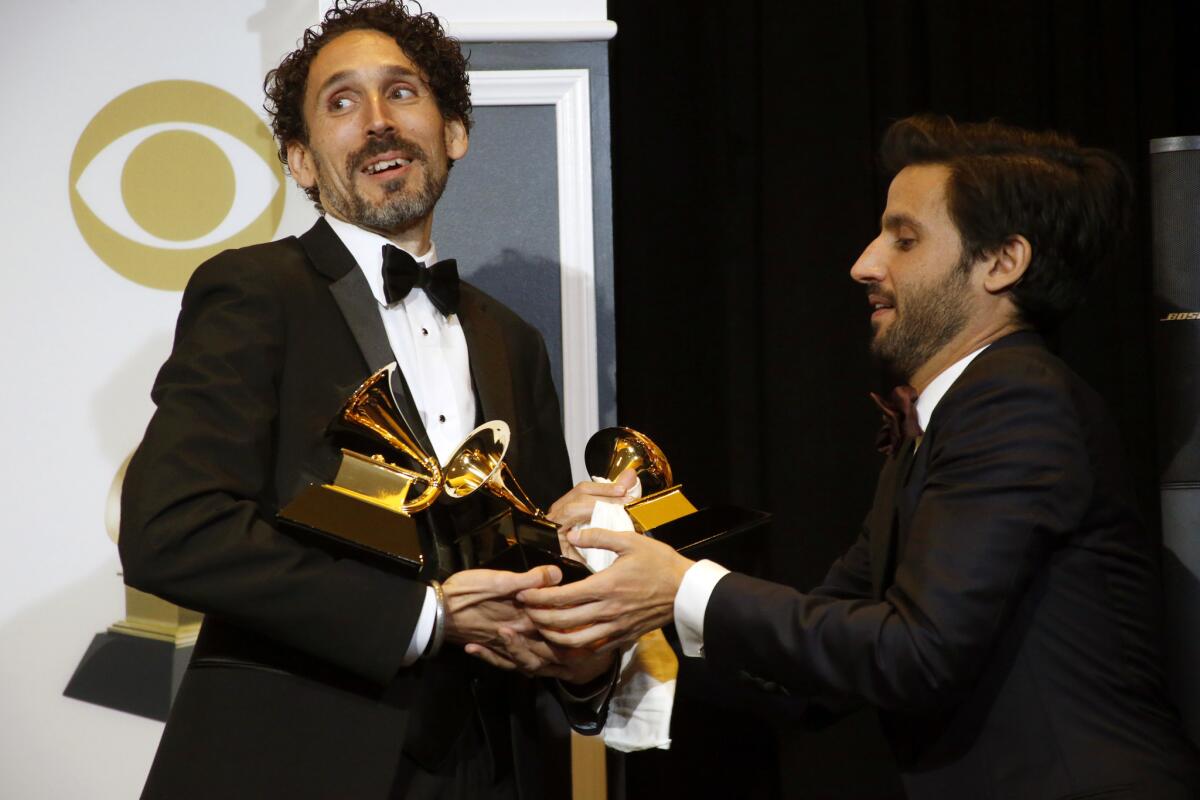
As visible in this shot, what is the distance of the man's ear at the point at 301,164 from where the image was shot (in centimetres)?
240

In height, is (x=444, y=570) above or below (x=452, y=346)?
below

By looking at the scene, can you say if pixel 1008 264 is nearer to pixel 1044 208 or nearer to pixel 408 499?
pixel 1044 208

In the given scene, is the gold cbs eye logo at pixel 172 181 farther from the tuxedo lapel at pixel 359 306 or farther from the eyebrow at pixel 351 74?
the tuxedo lapel at pixel 359 306

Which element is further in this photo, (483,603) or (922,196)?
(922,196)

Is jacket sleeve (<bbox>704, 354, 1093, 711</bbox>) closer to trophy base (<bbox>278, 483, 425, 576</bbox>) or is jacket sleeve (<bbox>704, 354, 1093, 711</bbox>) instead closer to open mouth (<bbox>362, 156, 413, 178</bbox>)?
trophy base (<bbox>278, 483, 425, 576</bbox>)

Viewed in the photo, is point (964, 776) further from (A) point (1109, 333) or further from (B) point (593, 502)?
(A) point (1109, 333)

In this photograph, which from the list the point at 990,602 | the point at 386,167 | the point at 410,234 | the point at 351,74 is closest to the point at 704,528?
the point at 990,602

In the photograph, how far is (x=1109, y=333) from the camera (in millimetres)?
3988

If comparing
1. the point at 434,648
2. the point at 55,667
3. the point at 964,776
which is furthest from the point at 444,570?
the point at 55,667

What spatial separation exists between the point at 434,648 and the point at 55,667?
5.43 ft

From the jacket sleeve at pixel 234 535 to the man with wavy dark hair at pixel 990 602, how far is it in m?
0.27

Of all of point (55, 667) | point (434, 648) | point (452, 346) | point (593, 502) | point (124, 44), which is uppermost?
point (124, 44)

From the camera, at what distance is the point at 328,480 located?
192cm

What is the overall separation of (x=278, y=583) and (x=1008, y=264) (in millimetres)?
1433
